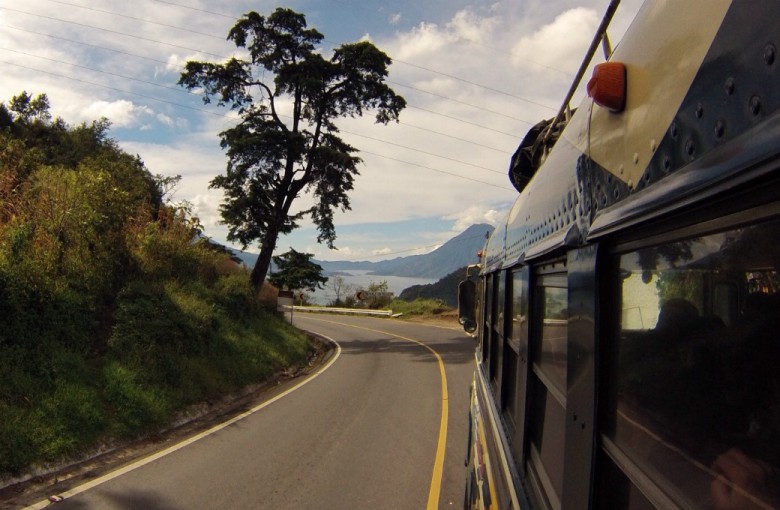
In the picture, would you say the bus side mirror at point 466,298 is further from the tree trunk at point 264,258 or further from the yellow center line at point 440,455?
the tree trunk at point 264,258

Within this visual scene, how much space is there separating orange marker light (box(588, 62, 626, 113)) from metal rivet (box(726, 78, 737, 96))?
1.55 ft

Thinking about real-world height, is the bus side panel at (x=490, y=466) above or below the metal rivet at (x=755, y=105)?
below

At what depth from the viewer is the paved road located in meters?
6.21

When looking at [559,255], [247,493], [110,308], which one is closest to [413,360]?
[110,308]

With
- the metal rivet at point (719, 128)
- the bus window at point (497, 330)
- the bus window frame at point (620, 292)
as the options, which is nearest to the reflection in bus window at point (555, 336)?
the bus window frame at point (620, 292)

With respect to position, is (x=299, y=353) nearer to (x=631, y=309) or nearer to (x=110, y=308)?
(x=110, y=308)

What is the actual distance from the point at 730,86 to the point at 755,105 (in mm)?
81

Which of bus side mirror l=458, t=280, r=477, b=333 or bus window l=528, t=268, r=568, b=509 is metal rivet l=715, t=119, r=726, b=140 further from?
bus side mirror l=458, t=280, r=477, b=333

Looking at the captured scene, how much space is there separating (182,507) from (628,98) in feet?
20.4

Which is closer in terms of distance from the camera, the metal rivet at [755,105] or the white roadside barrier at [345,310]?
the metal rivet at [755,105]

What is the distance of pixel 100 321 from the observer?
1135cm

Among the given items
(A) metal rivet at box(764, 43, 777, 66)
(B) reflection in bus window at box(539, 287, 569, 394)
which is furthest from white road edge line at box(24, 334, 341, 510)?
(A) metal rivet at box(764, 43, 777, 66)

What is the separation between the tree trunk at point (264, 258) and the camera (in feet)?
86.6

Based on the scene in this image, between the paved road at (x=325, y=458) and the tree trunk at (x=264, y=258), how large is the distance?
13.4m
